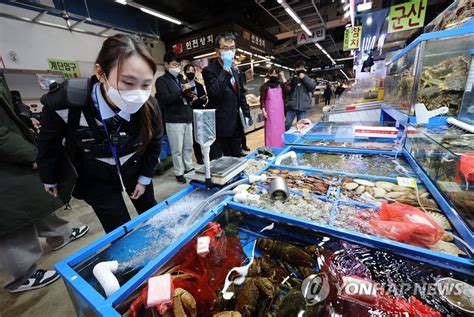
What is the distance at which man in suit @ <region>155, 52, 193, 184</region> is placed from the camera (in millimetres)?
3186

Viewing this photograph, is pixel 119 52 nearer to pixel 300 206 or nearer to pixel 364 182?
pixel 300 206

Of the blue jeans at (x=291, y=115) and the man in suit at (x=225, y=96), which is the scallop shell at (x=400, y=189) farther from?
the blue jeans at (x=291, y=115)

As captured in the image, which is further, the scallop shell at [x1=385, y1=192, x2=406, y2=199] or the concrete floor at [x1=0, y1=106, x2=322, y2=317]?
the concrete floor at [x1=0, y1=106, x2=322, y2=317]

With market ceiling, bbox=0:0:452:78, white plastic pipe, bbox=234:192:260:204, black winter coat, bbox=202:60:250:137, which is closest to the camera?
white plastic pipe, bbox=234:192:260:204

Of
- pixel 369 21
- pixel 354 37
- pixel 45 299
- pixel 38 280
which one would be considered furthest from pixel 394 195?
pixel 354 37

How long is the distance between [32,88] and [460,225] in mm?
6862

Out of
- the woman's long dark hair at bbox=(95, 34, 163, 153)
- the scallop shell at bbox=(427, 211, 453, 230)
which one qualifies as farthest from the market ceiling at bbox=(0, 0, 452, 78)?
the scallop shell at bbox=(427, 211, 453, 230)

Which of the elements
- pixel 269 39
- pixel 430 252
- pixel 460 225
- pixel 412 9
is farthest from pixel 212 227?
pixel 269 39

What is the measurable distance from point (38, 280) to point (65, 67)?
5.35 meters

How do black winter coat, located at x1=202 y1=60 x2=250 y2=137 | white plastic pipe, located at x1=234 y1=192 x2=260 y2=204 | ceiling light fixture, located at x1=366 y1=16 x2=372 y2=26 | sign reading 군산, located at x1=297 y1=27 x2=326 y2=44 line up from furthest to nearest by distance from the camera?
sign reading 군산, located at x1=297 y1=27 x2=326 y2=44, ceiling light fixture, located at x1=366 y1=16 x2=372 y2=26, black winter coat, located at x1=202 y1=60 x2=250 y2=137, white plastic pipe, located at x1=234 y1=192 x2=260 y2=204

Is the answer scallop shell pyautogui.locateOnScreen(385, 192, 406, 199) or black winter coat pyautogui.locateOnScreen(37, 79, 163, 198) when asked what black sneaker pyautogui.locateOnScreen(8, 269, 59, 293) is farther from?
scallop shell pyautogui.locateOnScreen(385, 192, 406, 199)

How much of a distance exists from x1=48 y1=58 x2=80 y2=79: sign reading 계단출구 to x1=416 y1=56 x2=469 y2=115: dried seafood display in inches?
269

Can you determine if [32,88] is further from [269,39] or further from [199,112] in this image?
[269,39]

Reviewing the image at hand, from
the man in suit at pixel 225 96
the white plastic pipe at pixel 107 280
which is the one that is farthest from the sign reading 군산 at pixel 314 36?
the white plastic pipe at pixel 107 280
